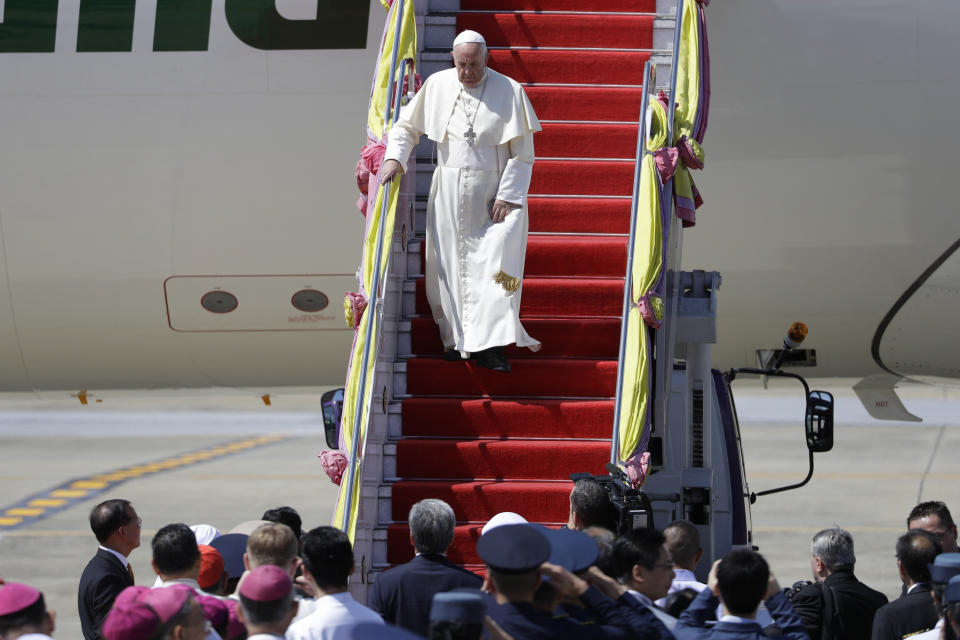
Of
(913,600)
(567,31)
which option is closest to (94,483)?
(567,31)

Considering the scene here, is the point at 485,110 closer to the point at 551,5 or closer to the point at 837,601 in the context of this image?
the point at 551,5

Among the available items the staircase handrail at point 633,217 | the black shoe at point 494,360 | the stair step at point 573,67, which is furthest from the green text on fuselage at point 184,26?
the black shoe at point 494,360

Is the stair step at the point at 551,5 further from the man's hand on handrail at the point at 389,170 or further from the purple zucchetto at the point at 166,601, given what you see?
the purple zucchetto at the point at 166,601

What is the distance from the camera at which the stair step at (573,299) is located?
6.57m

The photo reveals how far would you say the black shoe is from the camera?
6270mm

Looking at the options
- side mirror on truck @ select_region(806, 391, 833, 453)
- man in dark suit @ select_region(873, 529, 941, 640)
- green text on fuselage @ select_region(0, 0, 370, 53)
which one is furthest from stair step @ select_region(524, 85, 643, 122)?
man in dark suit @ select_region(873, 529, 941, 640)

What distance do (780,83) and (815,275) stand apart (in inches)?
52.2

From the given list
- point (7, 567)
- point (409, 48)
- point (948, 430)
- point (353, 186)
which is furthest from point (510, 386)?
point (948, 430)

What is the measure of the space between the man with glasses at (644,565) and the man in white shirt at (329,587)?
2.49 feet

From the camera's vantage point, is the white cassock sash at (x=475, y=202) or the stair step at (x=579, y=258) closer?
the white cassock sash at (x=475, y=202)

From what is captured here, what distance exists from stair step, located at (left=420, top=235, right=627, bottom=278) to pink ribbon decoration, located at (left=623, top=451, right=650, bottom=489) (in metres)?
1.38

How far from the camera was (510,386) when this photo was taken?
6348 mm

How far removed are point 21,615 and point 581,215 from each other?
4258mm

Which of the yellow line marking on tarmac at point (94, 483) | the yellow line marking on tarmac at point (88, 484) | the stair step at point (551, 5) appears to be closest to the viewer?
the stair step at point (551, 5)
